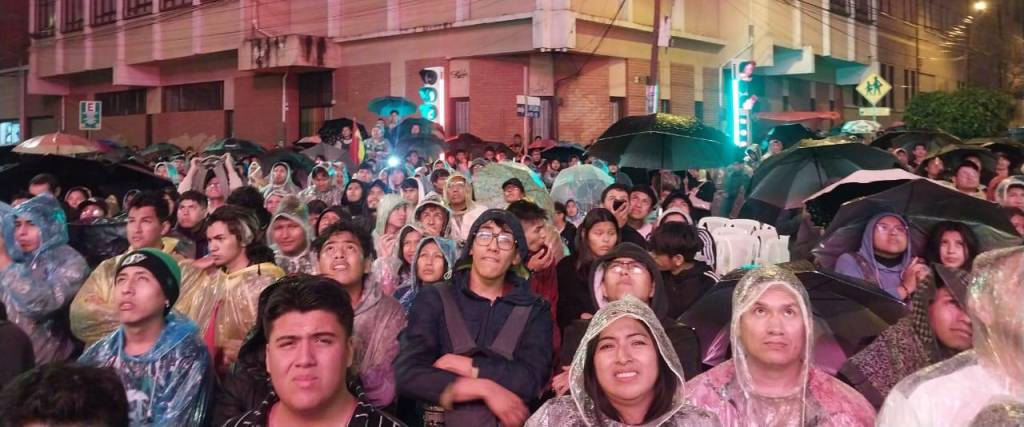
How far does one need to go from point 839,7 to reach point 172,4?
2723 cm

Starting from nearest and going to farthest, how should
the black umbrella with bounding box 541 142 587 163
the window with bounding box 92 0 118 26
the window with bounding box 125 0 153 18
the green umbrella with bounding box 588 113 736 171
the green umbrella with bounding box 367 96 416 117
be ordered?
the green umbrella with bounding box 588 113 736 171, the black umbrella with bounding box 541 142 587 163, the green umbrella with bounding box 367 96 416 117, the window with bounding box 125 0 153 18, the window with bounding box 92 0 118 26

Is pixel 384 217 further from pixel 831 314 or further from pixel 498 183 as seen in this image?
pixel 831 314

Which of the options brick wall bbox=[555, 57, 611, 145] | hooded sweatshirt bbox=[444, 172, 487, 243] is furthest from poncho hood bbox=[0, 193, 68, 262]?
brick wall bbox=[555, 57, 611, 145]

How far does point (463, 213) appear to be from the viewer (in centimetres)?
812

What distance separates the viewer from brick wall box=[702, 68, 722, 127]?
29016mm

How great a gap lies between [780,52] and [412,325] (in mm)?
31509

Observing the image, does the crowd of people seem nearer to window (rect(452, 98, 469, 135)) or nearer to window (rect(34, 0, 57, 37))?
window (rect(452, 98, 469, 135))

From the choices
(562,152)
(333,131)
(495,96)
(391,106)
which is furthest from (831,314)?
(495,96)

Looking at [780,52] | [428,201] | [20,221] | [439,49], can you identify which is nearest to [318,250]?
[20,221]

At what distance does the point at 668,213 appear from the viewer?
724 centimetres

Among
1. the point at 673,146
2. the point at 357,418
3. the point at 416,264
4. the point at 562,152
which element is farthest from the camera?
the point at 562,152

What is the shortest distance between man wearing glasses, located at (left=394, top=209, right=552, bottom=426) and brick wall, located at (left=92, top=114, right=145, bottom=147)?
37.8m

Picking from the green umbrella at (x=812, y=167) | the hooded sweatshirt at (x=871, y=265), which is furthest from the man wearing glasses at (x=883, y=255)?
the green umbrella at (x=812, y=167)

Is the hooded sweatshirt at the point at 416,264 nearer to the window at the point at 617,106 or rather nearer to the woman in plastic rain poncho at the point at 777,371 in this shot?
the woman in plastic rain poncho at the point at 777,371
